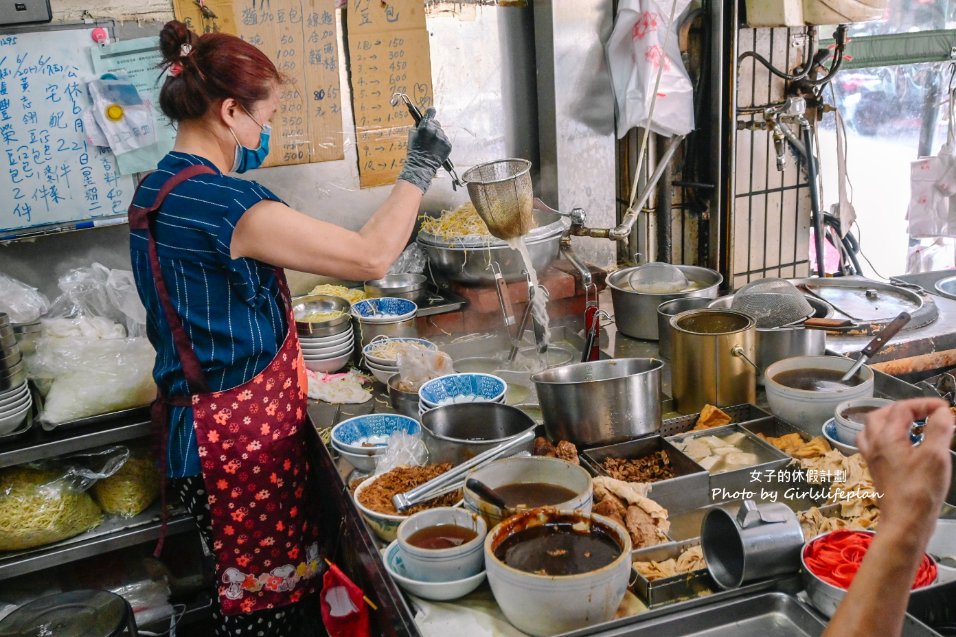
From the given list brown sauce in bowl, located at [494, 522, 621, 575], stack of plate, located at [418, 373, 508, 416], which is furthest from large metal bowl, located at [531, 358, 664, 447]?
brown sauce in bowl, located at [494, 522, 621, 575]

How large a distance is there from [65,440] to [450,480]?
1719 mm

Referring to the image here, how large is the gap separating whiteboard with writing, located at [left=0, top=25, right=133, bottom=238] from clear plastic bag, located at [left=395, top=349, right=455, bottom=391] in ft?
5.62

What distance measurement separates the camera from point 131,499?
3279mm

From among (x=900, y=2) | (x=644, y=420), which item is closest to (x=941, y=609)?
(x=644, y=420)

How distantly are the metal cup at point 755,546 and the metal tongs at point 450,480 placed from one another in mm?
593

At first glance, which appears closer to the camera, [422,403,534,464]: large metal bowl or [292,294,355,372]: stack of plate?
[422,403,534,464]: large metal bowl

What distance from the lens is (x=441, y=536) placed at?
190cm

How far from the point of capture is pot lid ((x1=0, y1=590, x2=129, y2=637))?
8.87 feet

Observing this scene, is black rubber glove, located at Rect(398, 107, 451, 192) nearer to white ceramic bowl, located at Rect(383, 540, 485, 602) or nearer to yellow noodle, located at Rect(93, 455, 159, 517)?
white ceramic bowl, located at Rect(383, 540, 485, 602)

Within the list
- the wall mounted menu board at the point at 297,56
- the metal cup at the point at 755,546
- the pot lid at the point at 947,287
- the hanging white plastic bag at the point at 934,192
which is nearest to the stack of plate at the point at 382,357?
the wall mounted menu board at the point at 297,56

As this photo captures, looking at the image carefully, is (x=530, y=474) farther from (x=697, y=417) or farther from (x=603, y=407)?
(x=697, y=417)

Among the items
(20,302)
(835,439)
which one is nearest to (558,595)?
(835,439)

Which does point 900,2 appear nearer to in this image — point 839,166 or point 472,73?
point 839,166

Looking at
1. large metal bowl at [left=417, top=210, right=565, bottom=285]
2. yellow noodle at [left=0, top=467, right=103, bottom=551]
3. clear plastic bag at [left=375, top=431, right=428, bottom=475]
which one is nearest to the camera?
clear plastic bag at [left=375, top=431, right=428, bottom=475]
